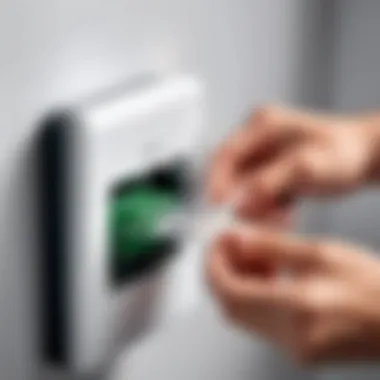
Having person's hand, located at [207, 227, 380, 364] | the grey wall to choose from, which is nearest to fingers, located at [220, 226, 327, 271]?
person's hand, located at [207, 227, 380, 364]

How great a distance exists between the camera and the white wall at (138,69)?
38cm

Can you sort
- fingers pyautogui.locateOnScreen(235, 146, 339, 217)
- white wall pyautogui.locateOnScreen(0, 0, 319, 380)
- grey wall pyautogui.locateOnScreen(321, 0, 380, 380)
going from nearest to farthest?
white wall pyautogui.locateOnScreen(0, 0, 319, 380) < fingers pyautogui.locateOnScreen(235, 146, 339, 217) < grey wall pyautogui.locateOnScreen(321, 0, 380, 380)

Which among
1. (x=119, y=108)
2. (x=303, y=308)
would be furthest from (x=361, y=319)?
(x=119, y=108)

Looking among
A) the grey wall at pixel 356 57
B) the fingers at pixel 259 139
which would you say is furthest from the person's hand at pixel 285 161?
the grey wall at pixel 356 57

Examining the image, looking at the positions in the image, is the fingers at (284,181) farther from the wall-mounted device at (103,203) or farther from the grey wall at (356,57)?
the grey wall at (356,57)

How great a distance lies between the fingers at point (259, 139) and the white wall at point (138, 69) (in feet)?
0.08

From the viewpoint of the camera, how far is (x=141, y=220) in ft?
1.44

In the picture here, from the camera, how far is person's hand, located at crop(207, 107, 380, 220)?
482 mm

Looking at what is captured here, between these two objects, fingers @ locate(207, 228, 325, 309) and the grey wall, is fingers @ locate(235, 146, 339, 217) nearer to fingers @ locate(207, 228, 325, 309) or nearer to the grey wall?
fingers @ locate(207, 228, 325, 309)

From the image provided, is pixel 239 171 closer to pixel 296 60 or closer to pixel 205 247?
pixel 205 247

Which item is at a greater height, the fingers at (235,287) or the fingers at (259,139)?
the fingers at (259,139)

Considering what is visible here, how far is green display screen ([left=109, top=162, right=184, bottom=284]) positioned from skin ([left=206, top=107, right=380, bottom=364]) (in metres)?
0.02

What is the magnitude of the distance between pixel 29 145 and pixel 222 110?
0.57 feet

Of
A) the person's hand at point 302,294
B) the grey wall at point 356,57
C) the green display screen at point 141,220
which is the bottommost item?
the person's hand at point 302,294
